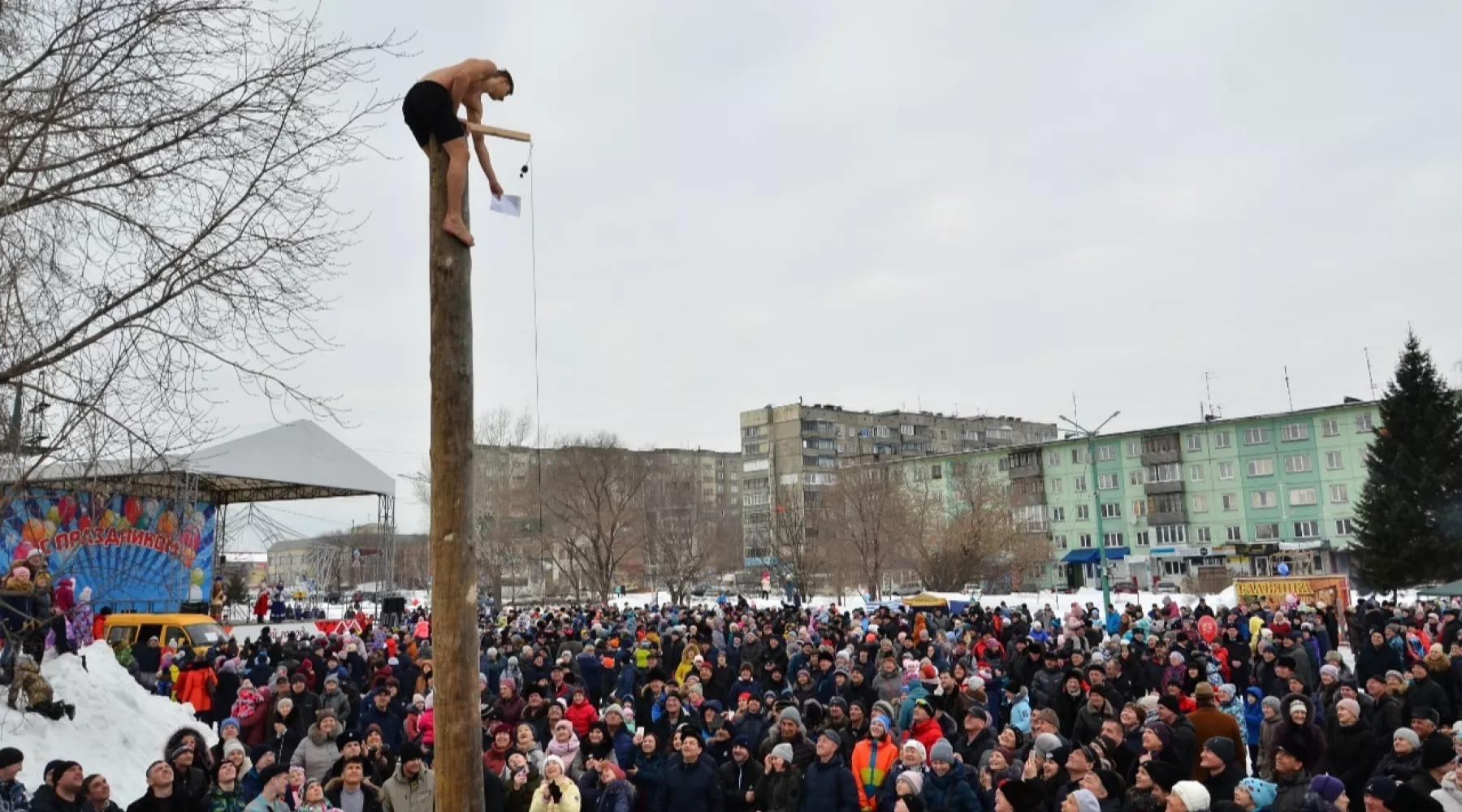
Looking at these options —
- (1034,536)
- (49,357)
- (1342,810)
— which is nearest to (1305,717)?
(1342,810)

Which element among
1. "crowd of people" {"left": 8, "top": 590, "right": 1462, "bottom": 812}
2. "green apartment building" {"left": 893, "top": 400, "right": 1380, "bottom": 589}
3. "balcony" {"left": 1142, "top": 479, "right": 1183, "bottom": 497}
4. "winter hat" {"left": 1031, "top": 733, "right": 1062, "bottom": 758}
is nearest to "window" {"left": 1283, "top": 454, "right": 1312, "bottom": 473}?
"green apartment building" {"left": 893, "top": 400, "right": 1380, "bottom": 589}

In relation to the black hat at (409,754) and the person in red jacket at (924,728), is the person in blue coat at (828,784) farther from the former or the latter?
the black hat at (409,754)

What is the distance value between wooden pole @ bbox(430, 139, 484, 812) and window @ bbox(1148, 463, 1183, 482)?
74.8m

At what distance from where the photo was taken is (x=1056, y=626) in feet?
78.6

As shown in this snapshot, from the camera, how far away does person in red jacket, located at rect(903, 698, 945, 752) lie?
908 centimetres

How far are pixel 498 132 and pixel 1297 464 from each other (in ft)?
239

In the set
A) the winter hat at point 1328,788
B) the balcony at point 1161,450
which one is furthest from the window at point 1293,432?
the winter hat at point 1328,788

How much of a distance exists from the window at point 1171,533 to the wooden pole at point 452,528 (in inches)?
2951

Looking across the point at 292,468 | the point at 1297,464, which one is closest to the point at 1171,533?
the point at 1297,464

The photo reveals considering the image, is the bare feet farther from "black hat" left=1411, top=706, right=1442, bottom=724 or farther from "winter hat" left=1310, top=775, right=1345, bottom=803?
"black hat" left=1411, top=706, right=1442, bottom=724

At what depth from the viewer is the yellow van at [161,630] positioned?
19.6 metres

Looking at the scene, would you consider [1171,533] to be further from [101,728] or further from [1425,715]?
[101,728]

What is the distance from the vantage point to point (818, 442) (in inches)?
4375

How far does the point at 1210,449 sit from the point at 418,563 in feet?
196
